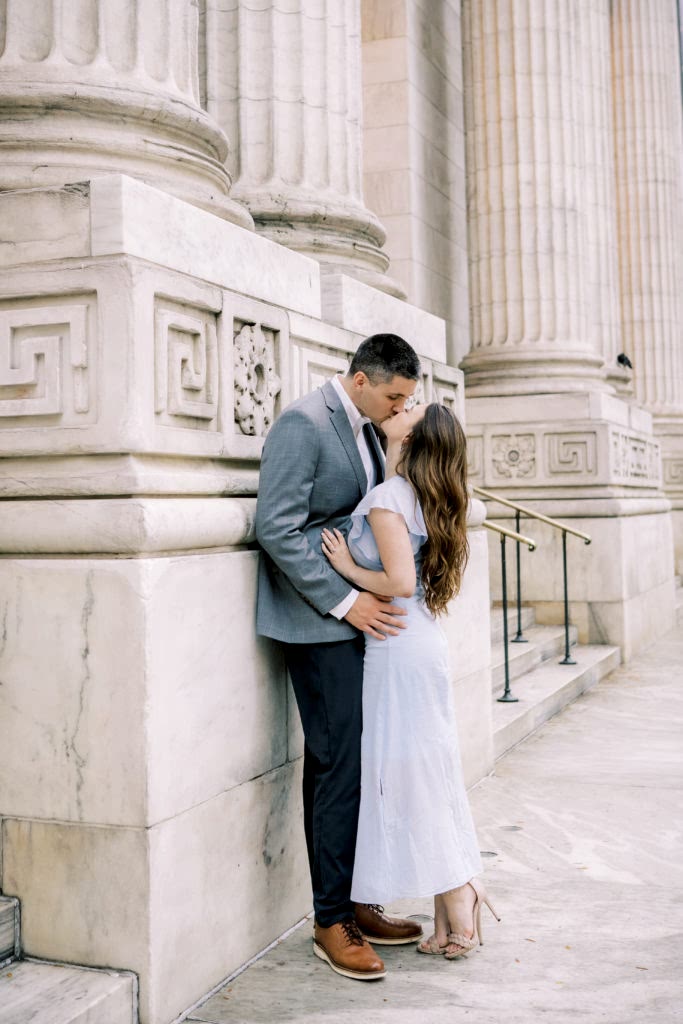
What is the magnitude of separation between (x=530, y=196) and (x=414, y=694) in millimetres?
8528

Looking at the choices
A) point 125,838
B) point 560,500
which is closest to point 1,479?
point 125,838

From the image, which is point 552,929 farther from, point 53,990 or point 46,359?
point 46,359

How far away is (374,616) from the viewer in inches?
141

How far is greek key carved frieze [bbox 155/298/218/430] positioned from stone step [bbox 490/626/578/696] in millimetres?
4385

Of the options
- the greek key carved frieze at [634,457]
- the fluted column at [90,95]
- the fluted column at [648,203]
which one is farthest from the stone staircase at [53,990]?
the fluted column at [648,203]

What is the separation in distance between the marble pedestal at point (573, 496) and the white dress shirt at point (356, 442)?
6464 mm

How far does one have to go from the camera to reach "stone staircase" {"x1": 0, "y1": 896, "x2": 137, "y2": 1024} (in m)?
2.90

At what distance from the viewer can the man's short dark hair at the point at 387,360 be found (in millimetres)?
3584

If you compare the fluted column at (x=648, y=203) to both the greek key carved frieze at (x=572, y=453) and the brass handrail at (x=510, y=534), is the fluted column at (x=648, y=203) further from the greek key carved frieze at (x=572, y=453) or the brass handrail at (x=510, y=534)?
the brass handrail at (x=510, y=534)

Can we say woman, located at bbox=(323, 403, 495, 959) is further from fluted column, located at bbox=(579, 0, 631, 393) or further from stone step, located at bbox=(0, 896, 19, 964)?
fluted column, located at bbox=(579, 0, 631, 393)

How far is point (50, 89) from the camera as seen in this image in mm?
3775

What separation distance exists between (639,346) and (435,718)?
14.0m

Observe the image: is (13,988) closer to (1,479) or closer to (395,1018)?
(395,1018)

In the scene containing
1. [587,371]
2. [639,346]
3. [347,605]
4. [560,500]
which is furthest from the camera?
[639,346]
